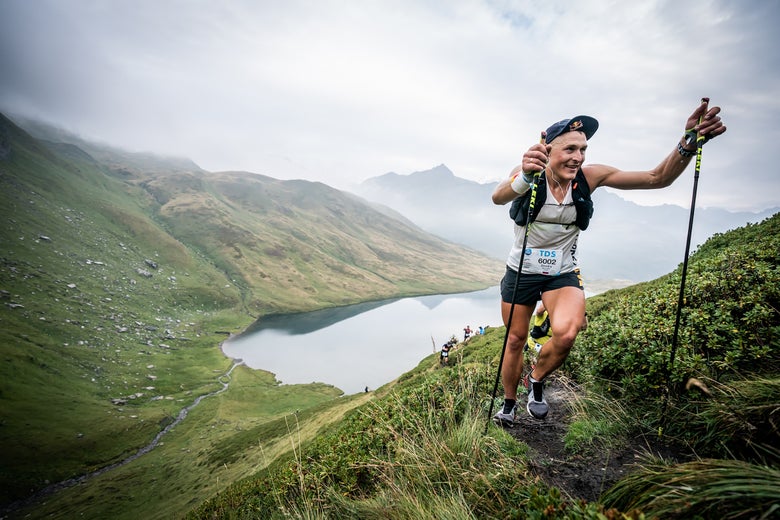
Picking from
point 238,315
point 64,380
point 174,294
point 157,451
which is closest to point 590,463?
point 157,451

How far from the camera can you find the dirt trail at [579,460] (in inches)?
130

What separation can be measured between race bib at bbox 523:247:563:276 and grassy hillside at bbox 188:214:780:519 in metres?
1.74

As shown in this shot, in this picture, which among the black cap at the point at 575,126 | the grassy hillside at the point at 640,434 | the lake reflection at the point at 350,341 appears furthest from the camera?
the lake reflection at the point at 350,341

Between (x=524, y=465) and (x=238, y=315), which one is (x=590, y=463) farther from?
(x=238, y=315)

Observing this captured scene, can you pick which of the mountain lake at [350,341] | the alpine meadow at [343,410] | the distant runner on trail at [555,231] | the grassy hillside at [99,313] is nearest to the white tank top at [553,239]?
the distant runner on trail at [555,231]

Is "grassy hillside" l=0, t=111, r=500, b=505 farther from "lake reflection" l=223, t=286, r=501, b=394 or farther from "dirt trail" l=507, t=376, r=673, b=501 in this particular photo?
"dirt trail" l=507, t=376, r=673, b=501

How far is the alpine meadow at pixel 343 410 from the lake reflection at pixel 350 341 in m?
8.42

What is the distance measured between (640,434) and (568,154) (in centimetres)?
360

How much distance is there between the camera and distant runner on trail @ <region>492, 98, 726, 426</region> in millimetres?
4277

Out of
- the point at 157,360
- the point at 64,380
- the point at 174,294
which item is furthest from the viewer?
the point at 174,294

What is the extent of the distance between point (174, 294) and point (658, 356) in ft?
527

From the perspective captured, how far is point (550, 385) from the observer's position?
6809 millimetres

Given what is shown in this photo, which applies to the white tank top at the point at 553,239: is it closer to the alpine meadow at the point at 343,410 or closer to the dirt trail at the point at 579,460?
the alpine meadow at the point at 343,410

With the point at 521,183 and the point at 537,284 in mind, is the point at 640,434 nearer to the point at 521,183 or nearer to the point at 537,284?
the point at 537,284
